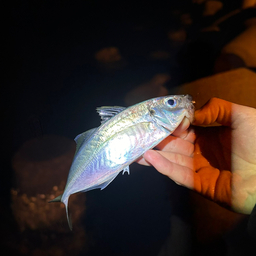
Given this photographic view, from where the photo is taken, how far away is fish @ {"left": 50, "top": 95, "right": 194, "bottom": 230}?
688 millimetres

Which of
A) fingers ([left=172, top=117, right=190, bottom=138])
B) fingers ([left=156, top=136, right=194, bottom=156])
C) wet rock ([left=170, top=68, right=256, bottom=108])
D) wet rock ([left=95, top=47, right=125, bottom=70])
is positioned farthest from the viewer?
wet rock ([left=95, top=47, right=125, bottom=70])

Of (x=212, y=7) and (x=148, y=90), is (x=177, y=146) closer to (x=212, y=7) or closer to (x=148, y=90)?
(x=148, y=90)

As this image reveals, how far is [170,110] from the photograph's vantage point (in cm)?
70

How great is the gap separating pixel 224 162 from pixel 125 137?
2.59ft

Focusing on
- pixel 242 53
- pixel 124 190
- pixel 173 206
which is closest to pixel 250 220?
pixel 173 206

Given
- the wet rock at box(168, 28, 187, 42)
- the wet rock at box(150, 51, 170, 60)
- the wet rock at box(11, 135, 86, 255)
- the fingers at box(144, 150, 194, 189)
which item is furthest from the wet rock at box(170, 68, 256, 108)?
the wet rock at box(11, 135, 86, 255)

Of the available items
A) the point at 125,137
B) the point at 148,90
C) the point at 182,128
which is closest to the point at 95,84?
the point at 148,90

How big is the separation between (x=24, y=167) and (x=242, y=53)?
7.70ft

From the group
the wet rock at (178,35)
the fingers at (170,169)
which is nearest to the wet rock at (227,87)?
the wet rock at (178,35)

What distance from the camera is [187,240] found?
1245 mm

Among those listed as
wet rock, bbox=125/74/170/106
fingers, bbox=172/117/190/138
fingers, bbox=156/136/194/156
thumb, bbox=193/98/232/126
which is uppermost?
wet rock, bbox=125/74/170/106

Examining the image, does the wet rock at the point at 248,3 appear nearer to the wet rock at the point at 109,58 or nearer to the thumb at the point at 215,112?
the thumb at the point at 215,112

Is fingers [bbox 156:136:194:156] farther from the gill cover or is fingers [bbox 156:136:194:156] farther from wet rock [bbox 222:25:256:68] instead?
wet rock [bbox 222:25:256:68]

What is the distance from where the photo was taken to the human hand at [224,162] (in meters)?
0.75
